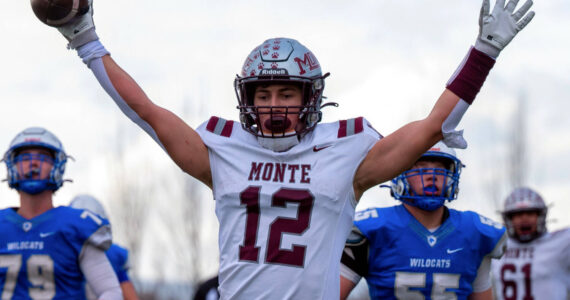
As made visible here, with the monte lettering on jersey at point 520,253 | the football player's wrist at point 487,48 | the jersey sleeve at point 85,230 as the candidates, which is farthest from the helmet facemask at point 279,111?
the monte lettering on jersey at point 520,253

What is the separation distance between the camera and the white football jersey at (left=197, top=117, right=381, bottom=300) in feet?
13.0

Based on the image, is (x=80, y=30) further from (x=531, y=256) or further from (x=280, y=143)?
(x=531, y=256)

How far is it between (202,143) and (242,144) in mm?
180

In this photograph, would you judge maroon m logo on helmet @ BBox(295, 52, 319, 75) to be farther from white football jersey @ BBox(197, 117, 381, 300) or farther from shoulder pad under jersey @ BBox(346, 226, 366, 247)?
shoulder pad under jersey @ BBox(346, 226, 366, 247)

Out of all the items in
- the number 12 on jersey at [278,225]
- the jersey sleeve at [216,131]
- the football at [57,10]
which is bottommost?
the number 12 on jersey at [278,225]

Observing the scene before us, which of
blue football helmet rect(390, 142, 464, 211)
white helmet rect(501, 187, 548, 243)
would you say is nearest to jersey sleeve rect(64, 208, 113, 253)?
blue football helmet rect(390, 142, 464, 211)

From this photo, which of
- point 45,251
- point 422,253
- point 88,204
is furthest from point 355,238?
point 88,204

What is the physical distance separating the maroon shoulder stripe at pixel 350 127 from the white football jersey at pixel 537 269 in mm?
5120

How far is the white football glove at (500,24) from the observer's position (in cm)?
388

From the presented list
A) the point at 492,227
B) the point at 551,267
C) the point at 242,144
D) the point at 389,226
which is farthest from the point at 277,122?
the point at 551,267

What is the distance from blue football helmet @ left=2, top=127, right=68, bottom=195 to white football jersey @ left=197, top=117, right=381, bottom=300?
2.53 m

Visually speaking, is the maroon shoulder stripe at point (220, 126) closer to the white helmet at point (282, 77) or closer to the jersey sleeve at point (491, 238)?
the white helmet at point (282, 77)

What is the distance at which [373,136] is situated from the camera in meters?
4.17

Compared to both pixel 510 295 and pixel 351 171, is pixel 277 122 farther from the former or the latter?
pixel 510 295
